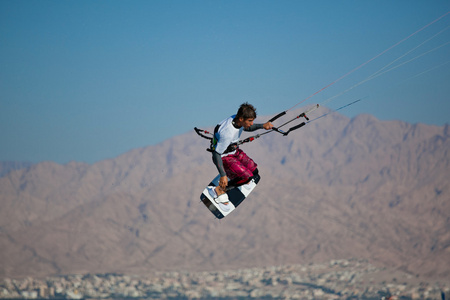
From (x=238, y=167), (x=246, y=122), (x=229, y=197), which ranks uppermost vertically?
(x=246, y=122)

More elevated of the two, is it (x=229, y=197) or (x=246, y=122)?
(x=246, y=122)

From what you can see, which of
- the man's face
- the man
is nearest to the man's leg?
the man

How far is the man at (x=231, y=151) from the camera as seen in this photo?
22.8 metres

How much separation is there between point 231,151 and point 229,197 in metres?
4.71

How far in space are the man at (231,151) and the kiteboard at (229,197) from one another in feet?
0.84

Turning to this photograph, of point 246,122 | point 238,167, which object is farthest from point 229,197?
point 246,122

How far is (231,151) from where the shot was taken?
83.1 feet

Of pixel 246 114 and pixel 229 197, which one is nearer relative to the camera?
pixel 246 114

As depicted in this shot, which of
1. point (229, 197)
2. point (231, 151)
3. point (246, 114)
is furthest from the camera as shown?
point (229, 197)

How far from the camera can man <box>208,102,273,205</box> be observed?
74.9 ft

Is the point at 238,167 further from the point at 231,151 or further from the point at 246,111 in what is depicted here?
the point at 246,111

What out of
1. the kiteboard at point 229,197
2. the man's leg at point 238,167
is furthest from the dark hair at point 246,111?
the kiteboard at point 229,197

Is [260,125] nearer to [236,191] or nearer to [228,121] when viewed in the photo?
[228,121]

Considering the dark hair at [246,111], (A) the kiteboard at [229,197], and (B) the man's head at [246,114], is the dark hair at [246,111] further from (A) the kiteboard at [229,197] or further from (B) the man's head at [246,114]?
(A) the kiteboard at [229,197]
